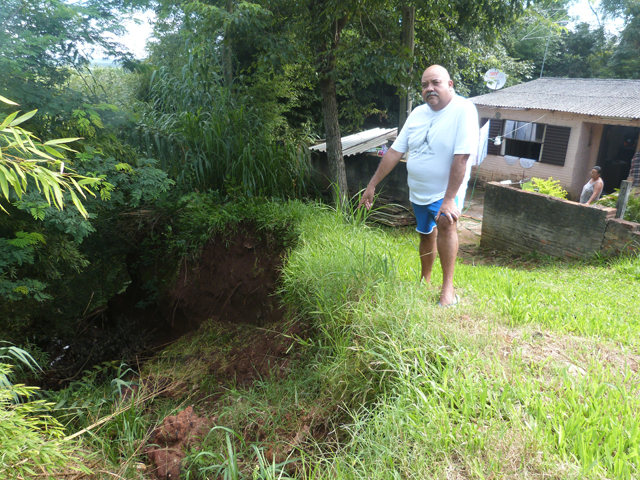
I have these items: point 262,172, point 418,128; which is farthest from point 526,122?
point 418,128

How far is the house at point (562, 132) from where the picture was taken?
39.8 ft

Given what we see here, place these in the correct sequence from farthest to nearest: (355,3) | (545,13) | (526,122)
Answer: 1. (545,13)
2. (526,122)
3. (355,3)

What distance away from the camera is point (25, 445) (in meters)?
2.01

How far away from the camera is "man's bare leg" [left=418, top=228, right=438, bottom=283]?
3502 mm

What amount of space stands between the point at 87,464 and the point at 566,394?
8.55 feet

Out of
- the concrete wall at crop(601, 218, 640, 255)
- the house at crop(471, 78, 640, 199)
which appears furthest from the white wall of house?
the concrete wall at crop(601, 218, 640, 255)

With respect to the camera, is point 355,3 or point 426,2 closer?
point 355,3

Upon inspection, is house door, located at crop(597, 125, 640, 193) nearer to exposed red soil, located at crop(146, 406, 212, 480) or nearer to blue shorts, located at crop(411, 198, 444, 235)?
blue shorts, located at crop(411, 198, 444, 235)

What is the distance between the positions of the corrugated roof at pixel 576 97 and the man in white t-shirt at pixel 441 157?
9686 millimetres

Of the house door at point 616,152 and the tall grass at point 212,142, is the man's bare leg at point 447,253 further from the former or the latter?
the house door at point 616,152

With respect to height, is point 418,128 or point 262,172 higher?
point 418,128

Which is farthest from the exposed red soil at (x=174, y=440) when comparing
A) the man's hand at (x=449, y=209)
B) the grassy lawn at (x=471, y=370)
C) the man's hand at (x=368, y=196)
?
the man's hand at (x=449, y=209)

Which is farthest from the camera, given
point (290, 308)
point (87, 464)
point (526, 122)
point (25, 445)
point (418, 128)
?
point (526, 122)

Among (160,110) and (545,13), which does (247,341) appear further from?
(545,13)
